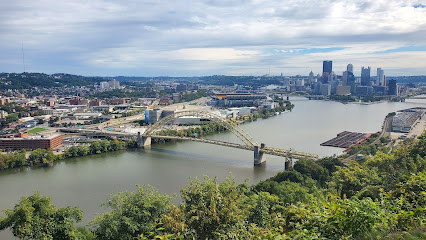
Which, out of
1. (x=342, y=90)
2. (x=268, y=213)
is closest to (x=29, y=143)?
(x=268, y=213)

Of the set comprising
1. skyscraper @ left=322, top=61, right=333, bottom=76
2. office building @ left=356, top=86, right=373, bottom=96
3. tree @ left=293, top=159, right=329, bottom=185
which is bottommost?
tree @ left=293, top=159, right=329, bottom=185

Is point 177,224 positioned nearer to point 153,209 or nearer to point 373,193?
point 153,209

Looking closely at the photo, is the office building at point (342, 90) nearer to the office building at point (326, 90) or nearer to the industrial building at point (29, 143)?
the office building at point (326, 90)

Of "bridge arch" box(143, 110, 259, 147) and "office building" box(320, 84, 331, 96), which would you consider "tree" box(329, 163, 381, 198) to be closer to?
"bridge arch" box(143, 110, 259, 147)

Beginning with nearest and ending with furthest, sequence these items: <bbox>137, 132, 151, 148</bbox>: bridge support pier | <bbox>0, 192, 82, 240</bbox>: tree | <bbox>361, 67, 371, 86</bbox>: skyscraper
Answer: <bbox>0, 192, 82, 240</bbox>: tree
<bbox>137, 132, 151, 148</bbox>: bridge support pier
<bbox>361, 67, 371, 86</bbox>: skyscraper

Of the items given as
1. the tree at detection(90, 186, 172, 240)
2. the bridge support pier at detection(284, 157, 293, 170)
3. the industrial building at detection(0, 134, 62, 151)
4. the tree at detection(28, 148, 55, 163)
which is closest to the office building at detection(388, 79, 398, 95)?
the bridge support pier at detection(284, 157, 293, 170)

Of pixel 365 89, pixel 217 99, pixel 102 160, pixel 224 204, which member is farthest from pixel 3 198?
pixel 365 89

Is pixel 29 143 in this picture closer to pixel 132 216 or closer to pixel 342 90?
pixel 132 216

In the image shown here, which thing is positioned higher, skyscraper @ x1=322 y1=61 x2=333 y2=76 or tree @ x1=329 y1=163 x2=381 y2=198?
skyscraper @ x1=322 y1=61 x2=333 y2=76

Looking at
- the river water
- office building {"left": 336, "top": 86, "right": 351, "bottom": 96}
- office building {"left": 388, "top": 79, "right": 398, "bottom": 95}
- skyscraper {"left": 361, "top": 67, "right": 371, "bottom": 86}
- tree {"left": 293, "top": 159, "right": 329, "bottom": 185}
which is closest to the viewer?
the river water
